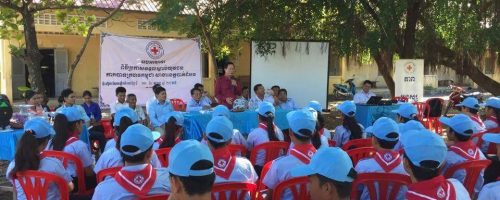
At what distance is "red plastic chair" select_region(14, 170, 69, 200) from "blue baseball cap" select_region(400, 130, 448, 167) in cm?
222

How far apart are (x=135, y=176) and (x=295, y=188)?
0.97m

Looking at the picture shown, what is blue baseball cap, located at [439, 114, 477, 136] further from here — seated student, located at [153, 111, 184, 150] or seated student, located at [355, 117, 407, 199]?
seated student, located at [153, 111, 184, 150]

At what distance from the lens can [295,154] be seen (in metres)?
3.23

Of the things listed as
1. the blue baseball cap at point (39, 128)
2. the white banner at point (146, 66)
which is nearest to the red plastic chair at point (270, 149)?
the blue baseball cap at point (39, 128)

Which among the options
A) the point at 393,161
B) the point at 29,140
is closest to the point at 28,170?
the point at 29,140

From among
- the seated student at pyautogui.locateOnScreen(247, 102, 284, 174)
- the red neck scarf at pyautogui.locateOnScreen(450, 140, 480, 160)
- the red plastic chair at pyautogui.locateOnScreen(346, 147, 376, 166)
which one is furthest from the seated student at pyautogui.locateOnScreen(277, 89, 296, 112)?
the red neck scarf at pyautogui.locateOnScreen(450, 140, 480, 160)

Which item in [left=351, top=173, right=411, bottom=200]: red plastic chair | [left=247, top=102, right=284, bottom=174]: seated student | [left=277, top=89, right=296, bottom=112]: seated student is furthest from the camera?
[left=277, top=89, right=296, bottom=112]: seated student

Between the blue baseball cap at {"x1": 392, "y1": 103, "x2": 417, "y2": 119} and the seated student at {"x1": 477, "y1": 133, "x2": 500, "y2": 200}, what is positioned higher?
the blue baseball cap at {"x1": 392, "y1": 103, "x2": 417, "y2": 119}

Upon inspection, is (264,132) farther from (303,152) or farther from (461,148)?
(461,148)

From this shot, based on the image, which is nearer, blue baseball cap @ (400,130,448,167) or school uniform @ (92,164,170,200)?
blue baseball cap @ (400,130,448,167)

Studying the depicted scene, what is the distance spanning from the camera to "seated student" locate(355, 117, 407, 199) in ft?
10.5

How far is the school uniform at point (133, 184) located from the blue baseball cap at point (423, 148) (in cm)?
128

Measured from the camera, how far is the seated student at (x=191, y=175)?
2.01m

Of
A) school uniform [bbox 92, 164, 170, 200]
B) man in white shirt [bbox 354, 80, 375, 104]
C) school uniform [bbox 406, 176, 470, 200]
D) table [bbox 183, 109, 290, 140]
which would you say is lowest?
table [bbox 183, 109, 290, 140]
